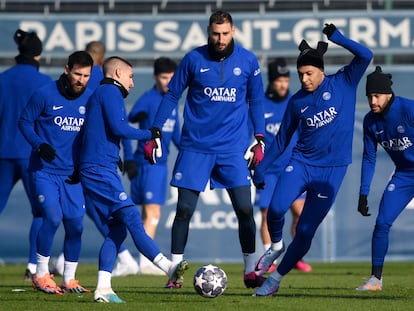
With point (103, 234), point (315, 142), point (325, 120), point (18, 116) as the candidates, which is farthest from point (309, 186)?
point (103, 234)

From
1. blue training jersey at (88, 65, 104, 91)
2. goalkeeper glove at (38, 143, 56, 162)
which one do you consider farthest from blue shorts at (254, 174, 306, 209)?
goalkeeper glove at (38, 143, 56, 162)

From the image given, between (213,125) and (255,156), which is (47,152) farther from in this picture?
(255,156)

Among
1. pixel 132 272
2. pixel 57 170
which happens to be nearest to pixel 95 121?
pixel 57 170

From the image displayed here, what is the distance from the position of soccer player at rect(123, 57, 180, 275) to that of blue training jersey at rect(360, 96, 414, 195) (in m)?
4.33

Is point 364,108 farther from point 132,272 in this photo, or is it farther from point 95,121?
point 95,121

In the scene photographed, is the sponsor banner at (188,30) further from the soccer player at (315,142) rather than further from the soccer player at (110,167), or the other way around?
the soccer player at (110,167)

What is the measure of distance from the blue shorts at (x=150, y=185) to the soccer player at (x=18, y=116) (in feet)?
8.10

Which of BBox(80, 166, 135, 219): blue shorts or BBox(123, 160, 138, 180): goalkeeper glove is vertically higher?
BBox(80, 166, 135, 219): blue shorts

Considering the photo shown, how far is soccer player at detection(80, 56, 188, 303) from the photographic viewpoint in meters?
10.6

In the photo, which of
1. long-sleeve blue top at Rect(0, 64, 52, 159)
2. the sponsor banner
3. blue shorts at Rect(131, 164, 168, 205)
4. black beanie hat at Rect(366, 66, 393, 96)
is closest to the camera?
black beanie hat at Rect(366, 66, 393, 96)

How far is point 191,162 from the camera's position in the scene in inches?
470

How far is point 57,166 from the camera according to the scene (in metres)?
11.9

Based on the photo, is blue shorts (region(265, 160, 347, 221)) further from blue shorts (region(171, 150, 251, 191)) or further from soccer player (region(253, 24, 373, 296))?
blue shorts (region(171, 150, 251, 191))

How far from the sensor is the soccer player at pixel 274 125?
16.6 m
